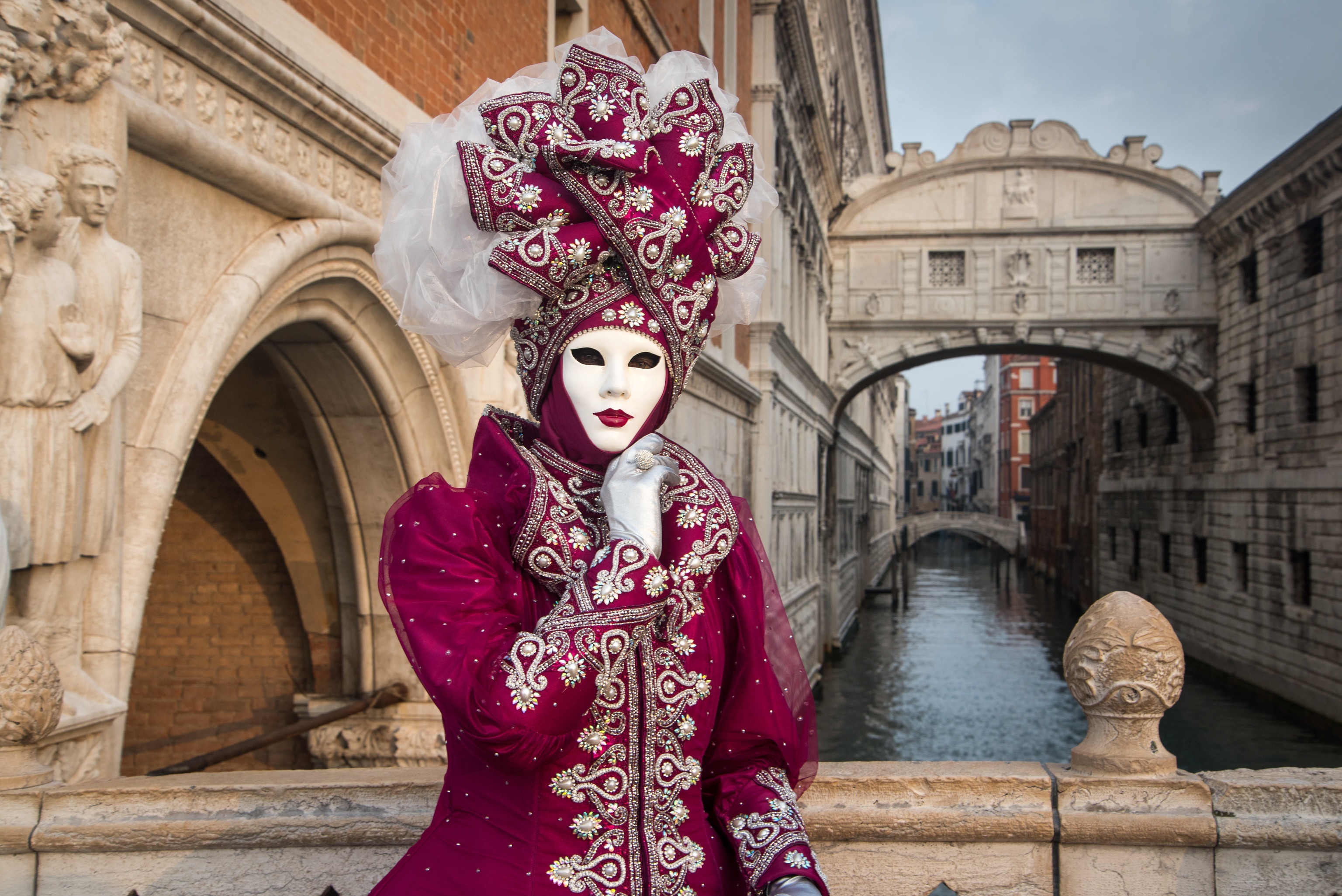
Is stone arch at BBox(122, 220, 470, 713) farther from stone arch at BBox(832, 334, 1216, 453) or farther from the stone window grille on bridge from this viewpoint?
the stone window grille on bridge

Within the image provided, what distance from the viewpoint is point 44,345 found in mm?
2875

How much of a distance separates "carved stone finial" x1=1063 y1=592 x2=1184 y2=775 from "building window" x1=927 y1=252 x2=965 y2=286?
1823 centimetres

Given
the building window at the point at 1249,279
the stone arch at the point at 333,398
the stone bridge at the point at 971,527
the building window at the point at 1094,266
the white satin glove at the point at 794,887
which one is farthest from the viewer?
the stone bridge at the point at 971,527

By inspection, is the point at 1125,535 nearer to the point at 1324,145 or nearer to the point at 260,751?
the point at 1324,145

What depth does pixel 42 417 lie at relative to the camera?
289cm

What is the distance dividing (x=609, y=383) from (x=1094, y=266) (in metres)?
19.9

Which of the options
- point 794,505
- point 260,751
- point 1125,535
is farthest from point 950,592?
point 260,751

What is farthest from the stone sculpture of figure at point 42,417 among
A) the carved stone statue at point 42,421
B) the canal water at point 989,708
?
the canal water at point 989,708

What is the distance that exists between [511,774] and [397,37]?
14.6 feet

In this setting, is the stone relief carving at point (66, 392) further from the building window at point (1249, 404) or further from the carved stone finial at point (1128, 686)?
the building window at point (1249, 404)

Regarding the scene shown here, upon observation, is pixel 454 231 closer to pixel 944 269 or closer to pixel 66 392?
pixel 66 392

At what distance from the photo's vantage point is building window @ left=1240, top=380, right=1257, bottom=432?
17.7 m

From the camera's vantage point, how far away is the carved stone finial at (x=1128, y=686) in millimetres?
2564

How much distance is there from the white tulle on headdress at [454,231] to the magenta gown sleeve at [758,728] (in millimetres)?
579
